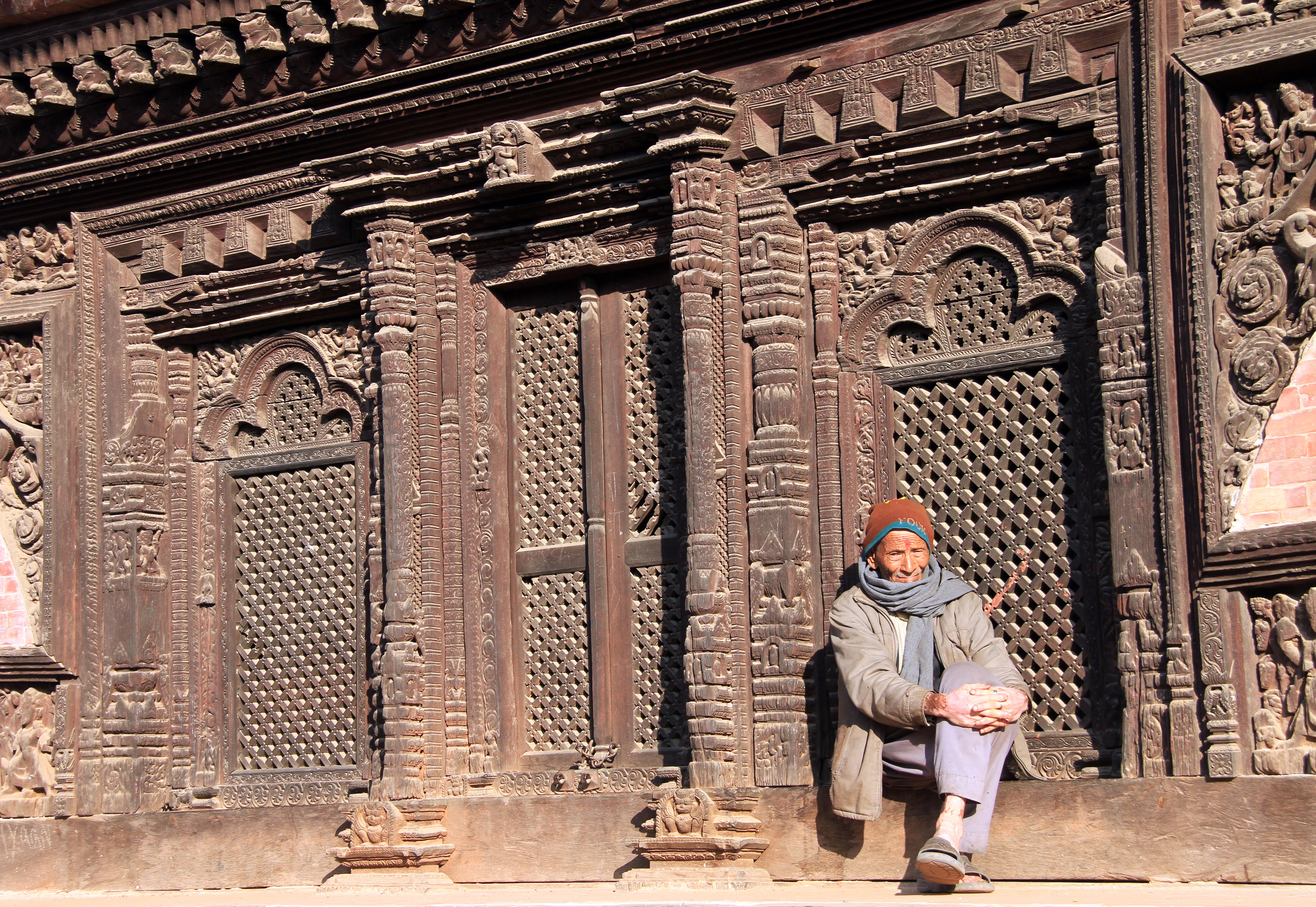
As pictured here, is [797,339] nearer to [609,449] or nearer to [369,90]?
[609,449]

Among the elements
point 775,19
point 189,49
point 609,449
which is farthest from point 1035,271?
point 189,49

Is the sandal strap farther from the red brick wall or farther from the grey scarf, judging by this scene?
the red brick wall

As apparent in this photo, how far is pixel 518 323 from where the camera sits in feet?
32.5

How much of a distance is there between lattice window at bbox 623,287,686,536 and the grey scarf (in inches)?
59.8

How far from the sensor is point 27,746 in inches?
417

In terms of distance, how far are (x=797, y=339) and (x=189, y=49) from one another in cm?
396

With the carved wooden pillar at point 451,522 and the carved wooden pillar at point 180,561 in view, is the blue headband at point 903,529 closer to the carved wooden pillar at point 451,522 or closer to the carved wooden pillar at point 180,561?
the carved wooden pillar at point 451,522

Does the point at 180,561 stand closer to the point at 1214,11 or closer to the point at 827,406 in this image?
the point at 827,406

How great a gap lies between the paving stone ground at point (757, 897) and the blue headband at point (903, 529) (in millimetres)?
1424

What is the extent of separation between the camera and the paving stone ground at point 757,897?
22.3 ft

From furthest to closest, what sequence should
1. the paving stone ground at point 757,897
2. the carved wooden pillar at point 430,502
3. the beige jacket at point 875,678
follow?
the carved wooden pillar at point 430,502
the beige jacket at point 875,678
the paving stone ground at point 757,897

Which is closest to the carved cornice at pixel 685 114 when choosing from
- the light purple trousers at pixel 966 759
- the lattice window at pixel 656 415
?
the lattice window at pixel 656 415

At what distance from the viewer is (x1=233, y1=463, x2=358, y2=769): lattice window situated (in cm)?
1020

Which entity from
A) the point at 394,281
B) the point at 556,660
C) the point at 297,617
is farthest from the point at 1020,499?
the point at 297,617
